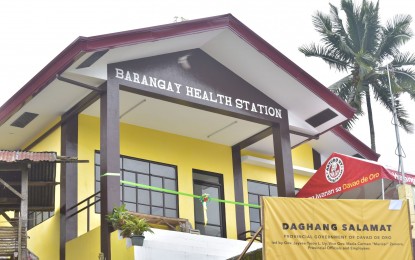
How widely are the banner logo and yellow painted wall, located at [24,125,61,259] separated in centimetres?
599

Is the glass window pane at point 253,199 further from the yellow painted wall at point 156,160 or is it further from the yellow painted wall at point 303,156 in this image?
the yellow painted wall at point 303,156

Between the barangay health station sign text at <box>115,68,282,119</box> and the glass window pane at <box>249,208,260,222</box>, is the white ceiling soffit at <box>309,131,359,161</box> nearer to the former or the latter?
the glass window pane at <box>249,208,260,222</box>

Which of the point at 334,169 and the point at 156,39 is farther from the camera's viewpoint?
the point at 334,169

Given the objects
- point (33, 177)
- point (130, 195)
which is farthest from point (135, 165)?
point (33, 177)

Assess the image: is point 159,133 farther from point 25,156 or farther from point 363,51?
point 363,51

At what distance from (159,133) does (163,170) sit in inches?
35.9

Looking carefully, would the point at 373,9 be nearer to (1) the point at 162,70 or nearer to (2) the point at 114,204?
(1) the point at 162,70

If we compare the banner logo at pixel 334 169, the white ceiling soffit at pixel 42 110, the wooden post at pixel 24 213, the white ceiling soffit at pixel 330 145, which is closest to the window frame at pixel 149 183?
the white ceiling soffit at pixel 42 110

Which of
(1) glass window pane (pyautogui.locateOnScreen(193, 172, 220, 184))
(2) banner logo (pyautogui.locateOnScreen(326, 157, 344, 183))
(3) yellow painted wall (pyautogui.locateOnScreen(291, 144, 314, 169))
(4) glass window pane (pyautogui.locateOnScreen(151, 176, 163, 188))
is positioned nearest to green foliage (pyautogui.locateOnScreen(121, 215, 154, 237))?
(4) glass window pane (pyautogui.locateOnScreen(151, 176, 163, 188))

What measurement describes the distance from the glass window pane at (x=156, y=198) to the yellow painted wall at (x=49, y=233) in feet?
7.88

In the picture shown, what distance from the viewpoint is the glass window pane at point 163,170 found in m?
17.4

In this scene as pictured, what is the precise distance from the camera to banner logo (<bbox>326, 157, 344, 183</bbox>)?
15.9m

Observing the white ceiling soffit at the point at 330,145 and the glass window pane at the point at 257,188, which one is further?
the white ceiling soffit at the point at 330,145

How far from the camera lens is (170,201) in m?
17.5
